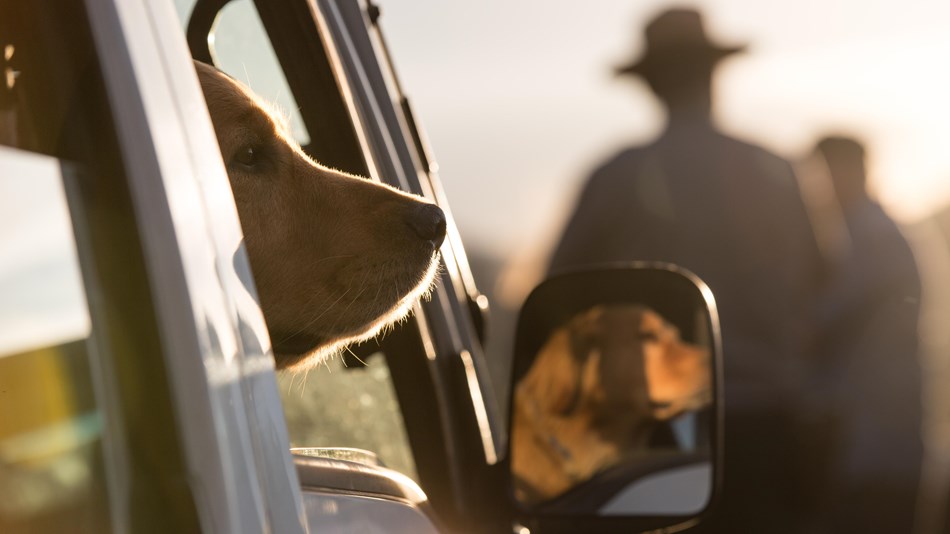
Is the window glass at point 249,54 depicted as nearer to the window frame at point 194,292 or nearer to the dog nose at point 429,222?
the dog nose at point 429,222

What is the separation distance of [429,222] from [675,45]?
423 centimetres

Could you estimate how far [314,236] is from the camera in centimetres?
283

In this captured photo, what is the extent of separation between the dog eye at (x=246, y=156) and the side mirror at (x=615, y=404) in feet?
2.28

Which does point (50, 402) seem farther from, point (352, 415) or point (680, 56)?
point (680, 56)

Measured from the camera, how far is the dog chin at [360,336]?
96.7 inches

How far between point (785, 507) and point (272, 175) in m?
4.12

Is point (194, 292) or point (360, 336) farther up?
point (194, 292)

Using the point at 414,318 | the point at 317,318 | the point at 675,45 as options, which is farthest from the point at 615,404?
the point at 675,45

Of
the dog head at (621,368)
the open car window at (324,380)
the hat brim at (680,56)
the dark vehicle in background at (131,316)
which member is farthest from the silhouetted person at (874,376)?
the dark vehicle in background at (131,316)

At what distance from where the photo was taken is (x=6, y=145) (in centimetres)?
116

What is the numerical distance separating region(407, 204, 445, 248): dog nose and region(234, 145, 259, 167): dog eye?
337 millimetres

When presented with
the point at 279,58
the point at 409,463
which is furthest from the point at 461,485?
the point at 279,58

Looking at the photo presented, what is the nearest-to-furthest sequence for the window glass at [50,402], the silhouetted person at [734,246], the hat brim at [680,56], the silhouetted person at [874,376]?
the window glass at [50,402] → the silhouetted person at [734,246] → the hat brim at [680,56] → the silhouetted person at [874,376]

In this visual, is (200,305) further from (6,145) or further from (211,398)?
(6,145)
